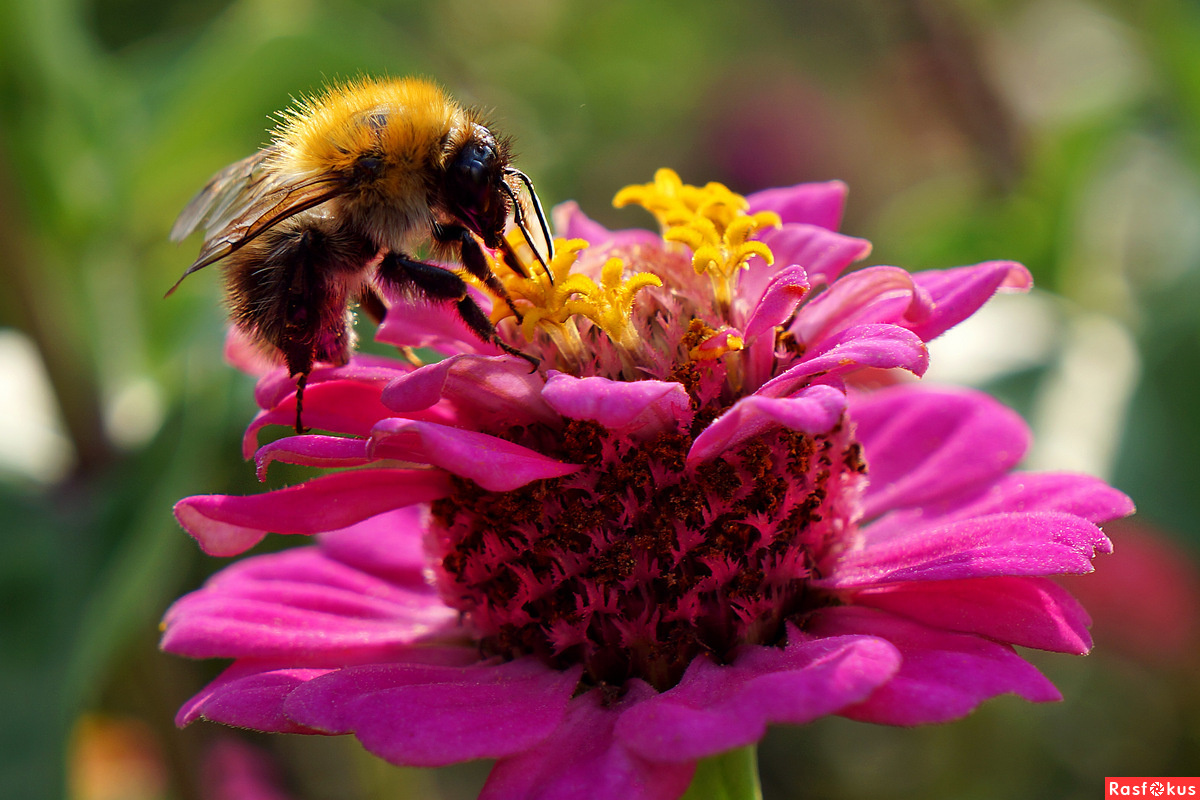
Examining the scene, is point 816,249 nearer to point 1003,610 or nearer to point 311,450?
point 1003,610

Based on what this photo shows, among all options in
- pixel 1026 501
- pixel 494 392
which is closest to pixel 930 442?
pixel 1026 501

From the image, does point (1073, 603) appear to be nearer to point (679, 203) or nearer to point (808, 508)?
point (808, 508)

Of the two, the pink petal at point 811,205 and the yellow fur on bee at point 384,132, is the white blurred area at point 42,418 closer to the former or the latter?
the yellow fur on bee at point 384,132

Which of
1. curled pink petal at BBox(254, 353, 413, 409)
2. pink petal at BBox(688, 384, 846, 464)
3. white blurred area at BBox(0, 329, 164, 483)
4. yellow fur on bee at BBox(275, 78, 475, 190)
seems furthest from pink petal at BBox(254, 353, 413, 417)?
white blurred area at BBox(0, 329, 164, 483)

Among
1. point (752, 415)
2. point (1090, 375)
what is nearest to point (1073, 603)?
point (752, 415)

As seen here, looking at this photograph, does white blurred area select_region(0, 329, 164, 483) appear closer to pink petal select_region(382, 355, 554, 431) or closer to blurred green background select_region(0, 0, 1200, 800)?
blurred green background select_region(0, 0, 1200, 800)

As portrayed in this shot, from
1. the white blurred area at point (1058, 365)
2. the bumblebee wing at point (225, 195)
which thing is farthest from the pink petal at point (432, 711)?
the white blurred area at point (1058, 365)
